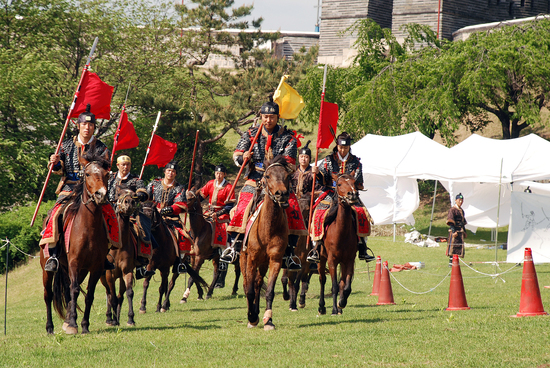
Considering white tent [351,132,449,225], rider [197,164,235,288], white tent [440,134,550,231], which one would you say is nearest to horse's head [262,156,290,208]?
rider [197,164,235,288]

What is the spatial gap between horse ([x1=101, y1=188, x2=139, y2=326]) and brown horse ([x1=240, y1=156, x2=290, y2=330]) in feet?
7.87

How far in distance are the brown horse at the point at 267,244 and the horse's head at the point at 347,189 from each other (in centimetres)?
175

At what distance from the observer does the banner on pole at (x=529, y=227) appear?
18.8 m

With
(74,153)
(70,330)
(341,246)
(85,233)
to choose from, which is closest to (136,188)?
(74,153)

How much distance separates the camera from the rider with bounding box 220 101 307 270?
9.45 meters

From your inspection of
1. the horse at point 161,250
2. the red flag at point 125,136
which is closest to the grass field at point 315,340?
the horse at point 161,250

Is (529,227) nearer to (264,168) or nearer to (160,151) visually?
(160,151)

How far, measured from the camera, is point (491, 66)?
106 feet

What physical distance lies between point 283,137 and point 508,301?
226 inches

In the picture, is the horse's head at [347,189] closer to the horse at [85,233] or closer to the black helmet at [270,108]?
the black helmet at [270,108]

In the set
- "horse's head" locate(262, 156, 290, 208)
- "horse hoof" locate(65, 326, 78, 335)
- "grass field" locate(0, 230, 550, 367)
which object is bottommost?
"horse hoof" locate(65, 326, 78, 335)

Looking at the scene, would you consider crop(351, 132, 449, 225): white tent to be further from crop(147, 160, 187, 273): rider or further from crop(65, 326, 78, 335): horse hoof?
crop(65, 326, 78, 335): horse hoof

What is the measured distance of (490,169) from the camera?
2344cm

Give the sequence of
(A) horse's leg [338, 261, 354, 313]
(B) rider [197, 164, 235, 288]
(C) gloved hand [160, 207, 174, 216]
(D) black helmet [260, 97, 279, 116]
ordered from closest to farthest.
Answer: (D) black helmet [260, 97, 279, 116]
(A) horse's leg [338, 261, 354, 313]
(C) gloved hand [160, 207, 174, 216]
(B) rider [197, 164, 235, 288]
